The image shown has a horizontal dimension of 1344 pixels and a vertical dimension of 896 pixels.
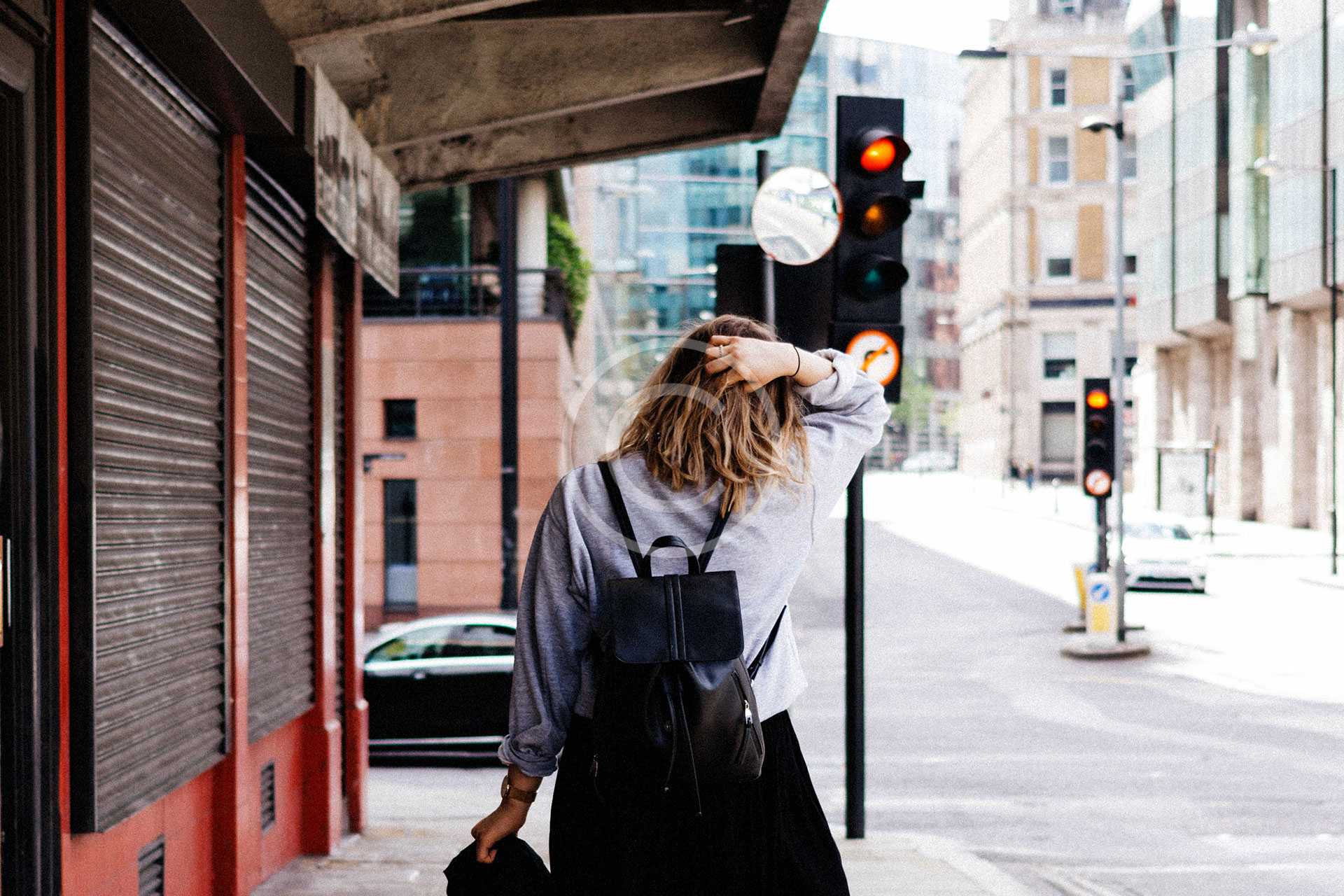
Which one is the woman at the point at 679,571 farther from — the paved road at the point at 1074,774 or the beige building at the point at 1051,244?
the beige building at the point at 1051,244

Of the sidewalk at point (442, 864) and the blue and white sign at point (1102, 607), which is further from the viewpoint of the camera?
the blue and white sign at point (1102, 607)

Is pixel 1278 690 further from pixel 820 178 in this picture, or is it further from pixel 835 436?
pixel 835 436

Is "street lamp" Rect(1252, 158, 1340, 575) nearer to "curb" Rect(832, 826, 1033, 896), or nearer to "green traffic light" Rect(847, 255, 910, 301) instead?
"curb" Rect(832, 826, 1033, 896)

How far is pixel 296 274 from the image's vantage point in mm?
6445

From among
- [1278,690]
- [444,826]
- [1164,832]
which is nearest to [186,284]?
[444,826]

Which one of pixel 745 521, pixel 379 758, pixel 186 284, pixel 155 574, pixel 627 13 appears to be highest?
pixel 627 13

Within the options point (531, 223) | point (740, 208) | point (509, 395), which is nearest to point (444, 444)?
point (509, 395)

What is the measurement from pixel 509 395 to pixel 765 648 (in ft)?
49.4

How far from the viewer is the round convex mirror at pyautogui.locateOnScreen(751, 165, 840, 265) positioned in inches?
229

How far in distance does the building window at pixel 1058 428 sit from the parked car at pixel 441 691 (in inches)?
2514

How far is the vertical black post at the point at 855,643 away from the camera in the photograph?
6574 millimetres

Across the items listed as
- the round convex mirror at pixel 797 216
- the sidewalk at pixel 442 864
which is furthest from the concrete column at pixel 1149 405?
the round convex mirror at pixel 797 216

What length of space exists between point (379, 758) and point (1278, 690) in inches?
362

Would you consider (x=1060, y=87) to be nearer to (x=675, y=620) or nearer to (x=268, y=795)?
(x=268, y=795)
